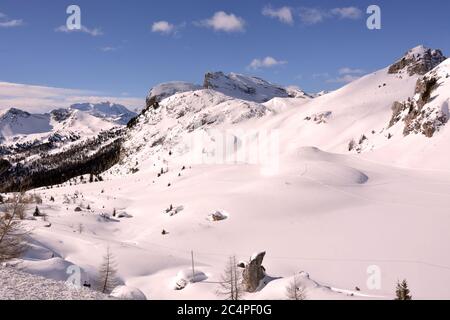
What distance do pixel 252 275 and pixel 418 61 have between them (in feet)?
490

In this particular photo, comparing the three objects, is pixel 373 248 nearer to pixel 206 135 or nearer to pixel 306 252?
pixel 306 252

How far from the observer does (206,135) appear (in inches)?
6914

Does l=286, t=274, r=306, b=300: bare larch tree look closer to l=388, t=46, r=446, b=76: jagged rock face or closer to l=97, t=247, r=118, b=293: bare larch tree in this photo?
l=97, t=247, r=118, b=293: bare larch tree

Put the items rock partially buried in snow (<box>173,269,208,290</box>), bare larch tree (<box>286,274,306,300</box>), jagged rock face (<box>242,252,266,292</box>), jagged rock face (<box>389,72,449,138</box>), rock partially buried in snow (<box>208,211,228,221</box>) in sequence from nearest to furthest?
bare larch tree (<box>286,274,306,300</box>) → jagged rock face (<box>242,252,266,292</box>) → rock partially buried in snow (<box>173,269,208,290</box>) → rock partially buried in snow (<box>208,211,228,221</box>) → jagged rock face (<box>389,72,449,138</box>)

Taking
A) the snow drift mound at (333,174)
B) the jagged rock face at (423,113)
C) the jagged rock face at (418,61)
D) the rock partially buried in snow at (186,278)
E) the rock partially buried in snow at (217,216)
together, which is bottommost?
the rock partially buried in snow at (186,278)

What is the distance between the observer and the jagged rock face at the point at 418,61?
155875mm

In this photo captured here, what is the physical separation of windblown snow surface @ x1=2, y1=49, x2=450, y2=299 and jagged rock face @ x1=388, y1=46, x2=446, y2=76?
6948 cm

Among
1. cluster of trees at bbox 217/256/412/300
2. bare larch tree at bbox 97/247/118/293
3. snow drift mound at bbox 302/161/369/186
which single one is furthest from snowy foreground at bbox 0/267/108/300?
snow drift mound at bbox 302/161/369/186

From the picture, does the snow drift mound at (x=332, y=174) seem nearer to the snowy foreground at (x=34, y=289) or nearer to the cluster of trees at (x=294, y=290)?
the cluster of trees at (x=294, y=290)

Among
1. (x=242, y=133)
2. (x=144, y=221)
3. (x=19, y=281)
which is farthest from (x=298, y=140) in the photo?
(x=19, y=281)

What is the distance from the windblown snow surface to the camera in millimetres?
36344

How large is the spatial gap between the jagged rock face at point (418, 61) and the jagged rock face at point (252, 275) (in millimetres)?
143191

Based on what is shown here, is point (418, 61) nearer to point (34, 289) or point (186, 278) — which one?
point (186, 278)

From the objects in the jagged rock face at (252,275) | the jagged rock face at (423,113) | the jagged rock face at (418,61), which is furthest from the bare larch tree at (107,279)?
the jagged rock face at (418,61)
